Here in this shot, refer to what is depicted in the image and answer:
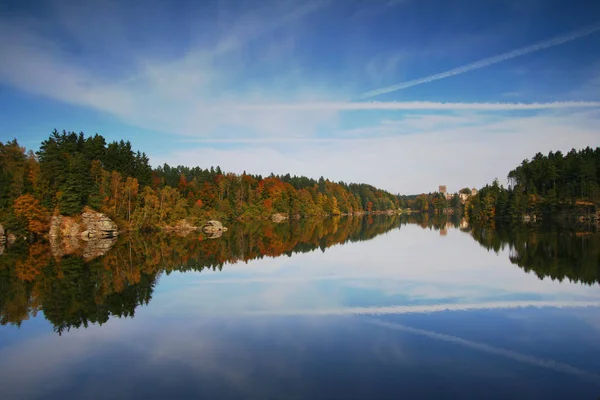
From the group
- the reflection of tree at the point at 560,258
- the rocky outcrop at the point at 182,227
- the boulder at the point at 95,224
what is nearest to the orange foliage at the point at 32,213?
the boulder at the point at 95,224

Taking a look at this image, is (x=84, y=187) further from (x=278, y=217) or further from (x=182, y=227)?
(x=278, y=217)

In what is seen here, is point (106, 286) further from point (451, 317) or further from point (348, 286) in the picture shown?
point (451, 317)

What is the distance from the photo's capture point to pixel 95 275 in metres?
24.8

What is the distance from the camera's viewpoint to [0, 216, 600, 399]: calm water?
979cm

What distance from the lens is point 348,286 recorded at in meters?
21.8

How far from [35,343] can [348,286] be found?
562 inches

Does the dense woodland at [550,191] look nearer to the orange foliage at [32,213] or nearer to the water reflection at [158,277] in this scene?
the water reflection at [158,277]

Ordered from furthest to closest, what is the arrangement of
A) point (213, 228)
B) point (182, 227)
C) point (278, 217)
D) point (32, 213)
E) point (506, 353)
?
point (278, 217), point (182, 227), point (213, 228), point (32, 213), point (506, 353)

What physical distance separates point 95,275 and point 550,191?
96.7m

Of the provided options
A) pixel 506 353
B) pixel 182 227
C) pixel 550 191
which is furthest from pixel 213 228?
pixel 550 191

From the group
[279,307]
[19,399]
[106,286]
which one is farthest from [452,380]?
[106,286]

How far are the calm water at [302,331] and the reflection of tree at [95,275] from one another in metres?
0.14

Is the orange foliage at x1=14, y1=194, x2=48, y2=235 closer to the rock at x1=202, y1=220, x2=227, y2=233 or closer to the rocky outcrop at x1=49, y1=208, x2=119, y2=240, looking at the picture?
the rocky outcrop at x1=49, y1=208, x2=119, y2=240

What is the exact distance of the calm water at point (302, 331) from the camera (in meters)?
9.79
